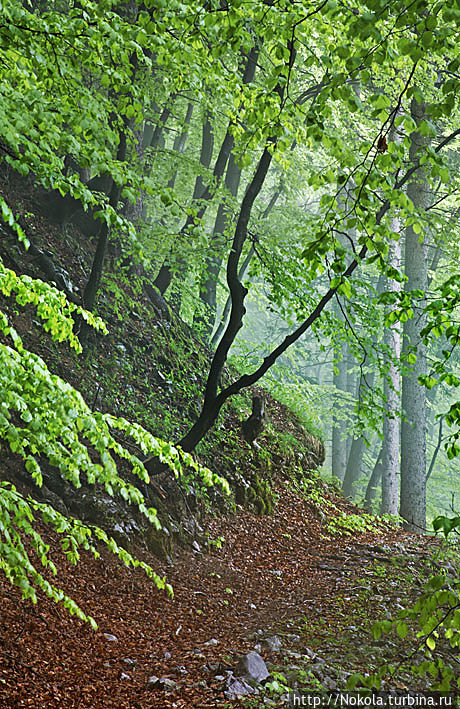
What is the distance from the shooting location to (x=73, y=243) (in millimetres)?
9125

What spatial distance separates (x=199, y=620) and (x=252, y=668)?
5.13 feet

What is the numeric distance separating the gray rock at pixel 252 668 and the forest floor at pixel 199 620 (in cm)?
14

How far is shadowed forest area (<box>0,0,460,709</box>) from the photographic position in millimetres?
2930

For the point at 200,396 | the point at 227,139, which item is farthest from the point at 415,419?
the point at 227,139

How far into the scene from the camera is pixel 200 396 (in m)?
9.55

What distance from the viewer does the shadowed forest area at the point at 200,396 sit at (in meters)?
2.93

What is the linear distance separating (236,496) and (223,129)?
8525 millimetres

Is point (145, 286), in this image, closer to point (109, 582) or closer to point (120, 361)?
point (120, 361)

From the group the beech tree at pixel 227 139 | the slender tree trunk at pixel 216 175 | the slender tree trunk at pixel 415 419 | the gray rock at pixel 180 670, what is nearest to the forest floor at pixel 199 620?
the gray rock at pixel 180 670

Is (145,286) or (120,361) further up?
(145,286)

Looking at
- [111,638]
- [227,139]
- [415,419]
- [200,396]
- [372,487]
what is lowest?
[111,638]

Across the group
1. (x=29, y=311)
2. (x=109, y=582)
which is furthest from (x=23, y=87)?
(x=109, y=582)

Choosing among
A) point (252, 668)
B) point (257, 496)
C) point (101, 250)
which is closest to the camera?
point (252, 668)

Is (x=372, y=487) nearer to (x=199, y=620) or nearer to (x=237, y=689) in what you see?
(x=199, y=620)
